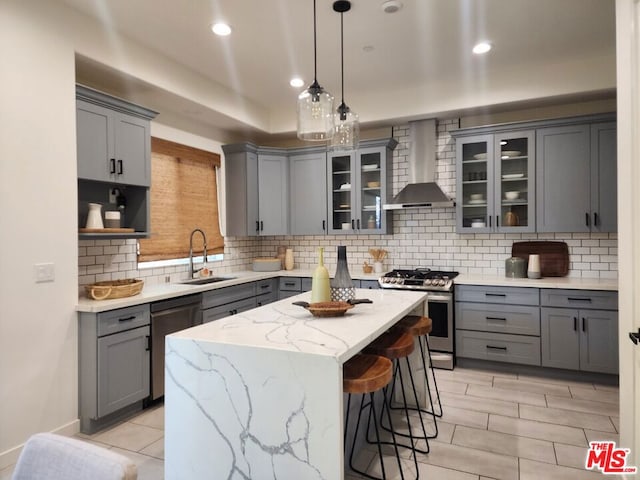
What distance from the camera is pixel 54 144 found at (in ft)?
9.49

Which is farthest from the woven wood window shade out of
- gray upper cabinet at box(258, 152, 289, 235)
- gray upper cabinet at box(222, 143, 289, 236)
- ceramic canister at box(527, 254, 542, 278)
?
ceramic canister at box(527, 254, 542, 278)

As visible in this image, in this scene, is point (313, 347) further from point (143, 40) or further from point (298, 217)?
point (298, 217)

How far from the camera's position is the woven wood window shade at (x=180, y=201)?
4230 millimetres

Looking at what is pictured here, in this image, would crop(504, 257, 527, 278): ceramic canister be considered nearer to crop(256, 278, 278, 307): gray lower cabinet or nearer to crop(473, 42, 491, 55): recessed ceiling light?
crop(473, 42, 491, 55): recessed ceiling light

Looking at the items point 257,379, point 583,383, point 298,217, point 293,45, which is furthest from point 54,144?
point 583,383

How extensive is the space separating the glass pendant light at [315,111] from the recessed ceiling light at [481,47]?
6.13 feet

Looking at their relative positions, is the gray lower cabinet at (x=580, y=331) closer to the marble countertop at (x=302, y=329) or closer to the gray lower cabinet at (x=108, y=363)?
the marble countertop at (x=302, y=329)

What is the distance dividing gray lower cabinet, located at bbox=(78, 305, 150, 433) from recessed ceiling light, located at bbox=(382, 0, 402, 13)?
294 centimetres

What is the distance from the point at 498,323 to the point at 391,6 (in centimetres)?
306

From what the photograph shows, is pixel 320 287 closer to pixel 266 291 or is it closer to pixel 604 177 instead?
pixel 266 291

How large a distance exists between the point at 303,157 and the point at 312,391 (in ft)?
13.3

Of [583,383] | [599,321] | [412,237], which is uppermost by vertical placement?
[412,237]

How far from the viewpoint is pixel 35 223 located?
2.79 meters

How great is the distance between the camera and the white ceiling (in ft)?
10.1
